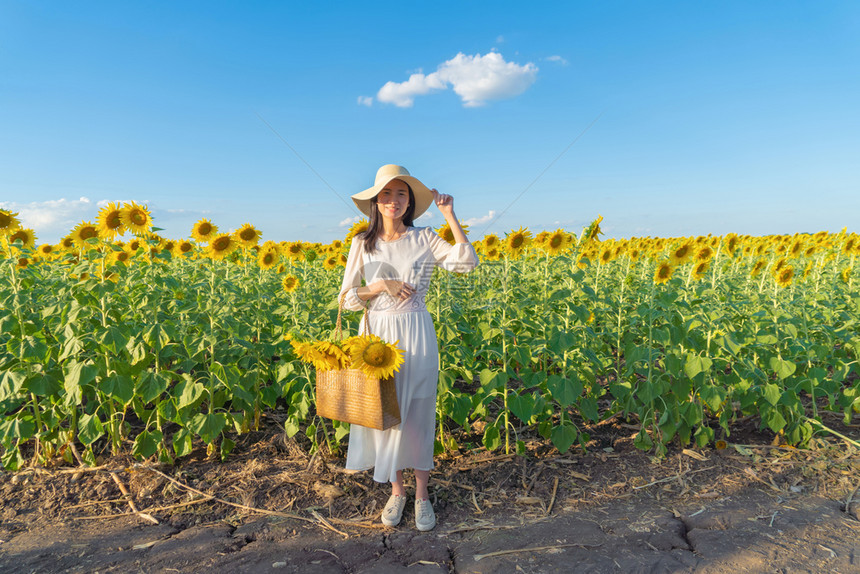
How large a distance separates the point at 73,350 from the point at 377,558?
7.87 ft

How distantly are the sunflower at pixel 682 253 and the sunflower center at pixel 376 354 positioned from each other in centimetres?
352

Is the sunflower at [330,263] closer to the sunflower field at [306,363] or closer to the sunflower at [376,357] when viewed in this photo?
the sunflower field at [306,363]

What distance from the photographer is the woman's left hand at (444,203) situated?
10.7ft

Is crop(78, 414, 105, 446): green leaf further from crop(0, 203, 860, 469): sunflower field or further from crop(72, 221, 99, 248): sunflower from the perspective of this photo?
crop(72, 221, 99, 248): sunflower

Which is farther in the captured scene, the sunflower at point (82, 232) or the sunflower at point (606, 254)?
the sunflower at point (606, 254)

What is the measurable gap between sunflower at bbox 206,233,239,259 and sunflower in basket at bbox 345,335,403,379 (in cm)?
311

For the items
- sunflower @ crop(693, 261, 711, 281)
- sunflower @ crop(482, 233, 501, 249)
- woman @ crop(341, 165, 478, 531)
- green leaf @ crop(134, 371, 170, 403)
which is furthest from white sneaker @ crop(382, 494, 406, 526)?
sunflower @ crop(693, 261, 711, 281)

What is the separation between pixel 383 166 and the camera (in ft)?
10.7

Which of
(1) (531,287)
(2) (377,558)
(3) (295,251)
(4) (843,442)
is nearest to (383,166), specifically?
(2) (377,558)

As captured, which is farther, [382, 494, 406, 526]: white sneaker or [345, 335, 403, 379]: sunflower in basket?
[382, 494, 406, 526]: white sneaker

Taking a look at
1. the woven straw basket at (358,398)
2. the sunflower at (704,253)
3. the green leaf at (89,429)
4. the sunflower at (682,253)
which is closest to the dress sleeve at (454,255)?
the woven straw basket at (358,398)

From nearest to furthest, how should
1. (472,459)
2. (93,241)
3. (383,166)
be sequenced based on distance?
(383,166), (93,241), (472,459)

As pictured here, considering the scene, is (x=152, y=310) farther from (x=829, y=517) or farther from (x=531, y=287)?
(x=829, y=517)

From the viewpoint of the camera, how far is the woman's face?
3246mm
